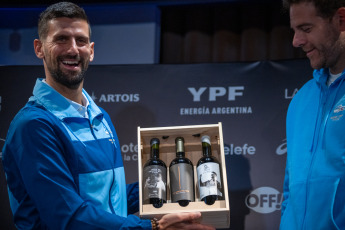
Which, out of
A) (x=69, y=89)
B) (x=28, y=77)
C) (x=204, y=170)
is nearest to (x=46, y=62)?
(x=69, y=89)

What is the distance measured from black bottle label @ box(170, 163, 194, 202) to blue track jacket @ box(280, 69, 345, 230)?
19.2 inches

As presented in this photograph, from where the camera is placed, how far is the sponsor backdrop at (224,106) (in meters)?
2.89

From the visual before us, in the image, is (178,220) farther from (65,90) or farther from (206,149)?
(65,90)

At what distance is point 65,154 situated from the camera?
1849 millimetres

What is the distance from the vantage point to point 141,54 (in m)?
3.60

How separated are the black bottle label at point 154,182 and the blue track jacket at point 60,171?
142 mm

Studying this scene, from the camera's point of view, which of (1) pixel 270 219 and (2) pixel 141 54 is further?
(2) pixel 141 54

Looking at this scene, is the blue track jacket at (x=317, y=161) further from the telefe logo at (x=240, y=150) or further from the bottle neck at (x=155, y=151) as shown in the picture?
the telefe logo at (x=240, y=150)

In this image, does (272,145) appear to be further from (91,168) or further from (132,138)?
(91,168)

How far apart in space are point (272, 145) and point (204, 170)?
1.17 m

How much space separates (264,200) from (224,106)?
2.39 ft

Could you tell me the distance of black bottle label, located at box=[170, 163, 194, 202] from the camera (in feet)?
6.21

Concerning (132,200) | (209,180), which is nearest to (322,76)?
(209,180)

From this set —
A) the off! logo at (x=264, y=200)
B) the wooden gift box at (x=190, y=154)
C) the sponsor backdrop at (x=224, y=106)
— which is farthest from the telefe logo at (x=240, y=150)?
the wooden gift box at (x=190, y=154)
